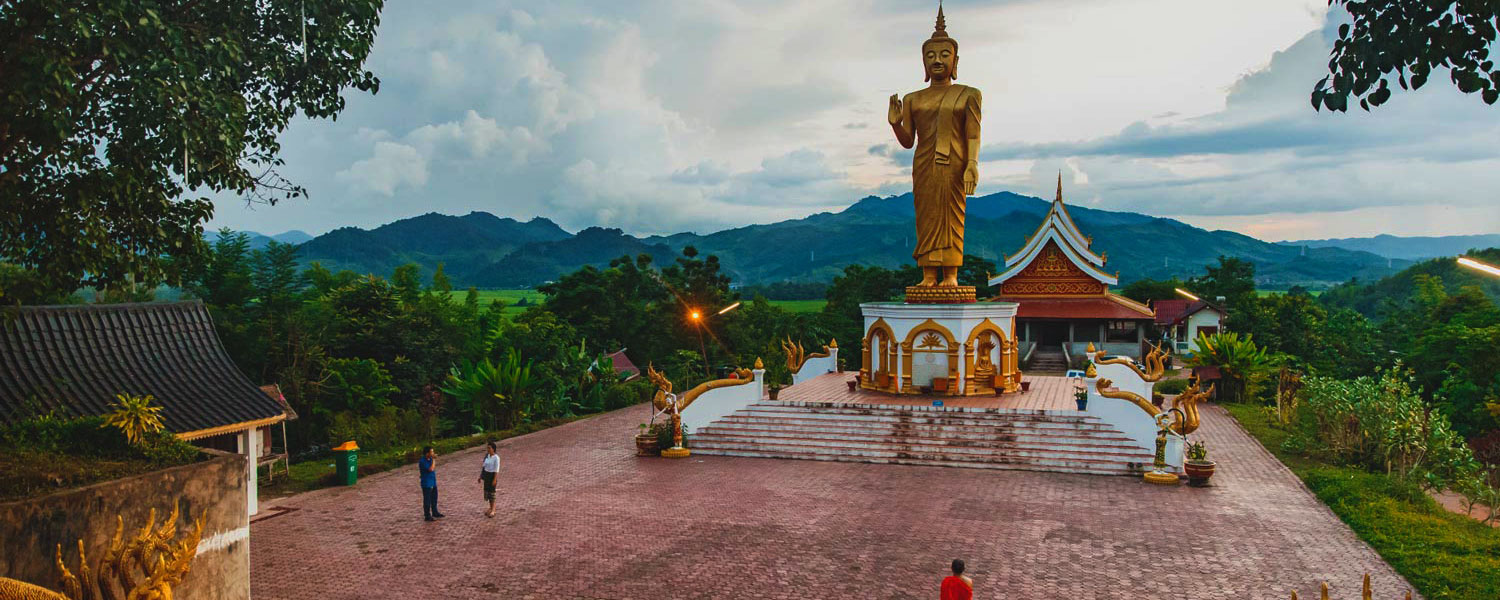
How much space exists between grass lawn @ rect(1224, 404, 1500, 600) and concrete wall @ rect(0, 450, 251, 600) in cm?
1124

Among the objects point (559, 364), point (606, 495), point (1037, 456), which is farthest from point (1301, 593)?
point (559, 364)

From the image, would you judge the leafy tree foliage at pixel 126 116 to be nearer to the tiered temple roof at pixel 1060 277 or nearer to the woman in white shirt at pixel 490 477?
the woman in white shirt at pixel 490 477

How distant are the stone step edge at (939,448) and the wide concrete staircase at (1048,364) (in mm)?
13468

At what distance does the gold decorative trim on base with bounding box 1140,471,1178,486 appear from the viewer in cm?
1334

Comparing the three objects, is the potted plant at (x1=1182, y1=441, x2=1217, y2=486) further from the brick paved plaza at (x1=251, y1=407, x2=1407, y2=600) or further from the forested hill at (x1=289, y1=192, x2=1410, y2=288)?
the forested hill at (x1=289, y1=192, x2=1410, y2=288)

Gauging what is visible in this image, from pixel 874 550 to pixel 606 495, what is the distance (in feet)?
15.1

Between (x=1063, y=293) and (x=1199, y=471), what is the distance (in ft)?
57.0

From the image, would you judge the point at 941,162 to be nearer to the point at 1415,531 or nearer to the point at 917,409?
the point at 917,409

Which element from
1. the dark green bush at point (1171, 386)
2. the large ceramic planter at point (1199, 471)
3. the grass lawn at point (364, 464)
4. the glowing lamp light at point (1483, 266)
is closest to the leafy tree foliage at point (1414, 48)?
the glowing lamp light at point (1483, 266)

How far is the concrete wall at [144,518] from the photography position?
6.30 m

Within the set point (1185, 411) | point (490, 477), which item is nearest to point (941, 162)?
point (1185, 411)

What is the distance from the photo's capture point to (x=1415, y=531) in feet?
33.7

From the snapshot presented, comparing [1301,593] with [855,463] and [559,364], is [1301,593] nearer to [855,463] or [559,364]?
[855,463]

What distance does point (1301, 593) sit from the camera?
8.62m
